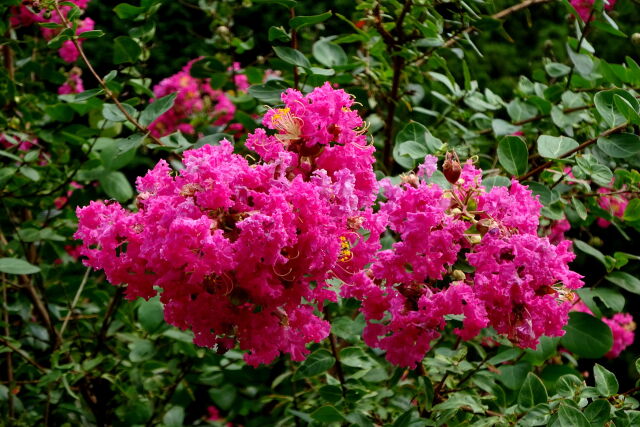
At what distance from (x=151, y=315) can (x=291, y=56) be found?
2.05ft

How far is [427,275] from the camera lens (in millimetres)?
992

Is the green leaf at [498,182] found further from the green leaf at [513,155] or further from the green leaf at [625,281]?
the green leaf at [625,281]

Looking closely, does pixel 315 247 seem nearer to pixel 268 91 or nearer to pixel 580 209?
pixel 268 91

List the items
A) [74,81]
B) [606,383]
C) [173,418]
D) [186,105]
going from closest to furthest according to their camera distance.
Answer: [606,383] < [173,418] < [74,81] < [186,105]

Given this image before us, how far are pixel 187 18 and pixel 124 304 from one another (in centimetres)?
236

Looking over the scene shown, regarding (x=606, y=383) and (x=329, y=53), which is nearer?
(x=606, y=383)

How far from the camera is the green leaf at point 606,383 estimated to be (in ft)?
3.54

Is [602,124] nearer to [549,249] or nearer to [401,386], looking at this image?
[549,249]

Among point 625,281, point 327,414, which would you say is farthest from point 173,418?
point 625,281

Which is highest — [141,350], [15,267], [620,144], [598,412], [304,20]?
[304,20]

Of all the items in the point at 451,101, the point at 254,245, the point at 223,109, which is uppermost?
the point at 254,245

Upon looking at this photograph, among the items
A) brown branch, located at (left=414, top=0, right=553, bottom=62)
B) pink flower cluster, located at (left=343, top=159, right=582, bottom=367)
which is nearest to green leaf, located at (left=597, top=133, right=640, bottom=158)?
pink flower cluster, located at (left=343, top=159, right=582, bottom=367)

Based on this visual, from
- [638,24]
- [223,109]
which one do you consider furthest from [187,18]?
[638,24]

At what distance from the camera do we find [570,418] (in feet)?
3.17
